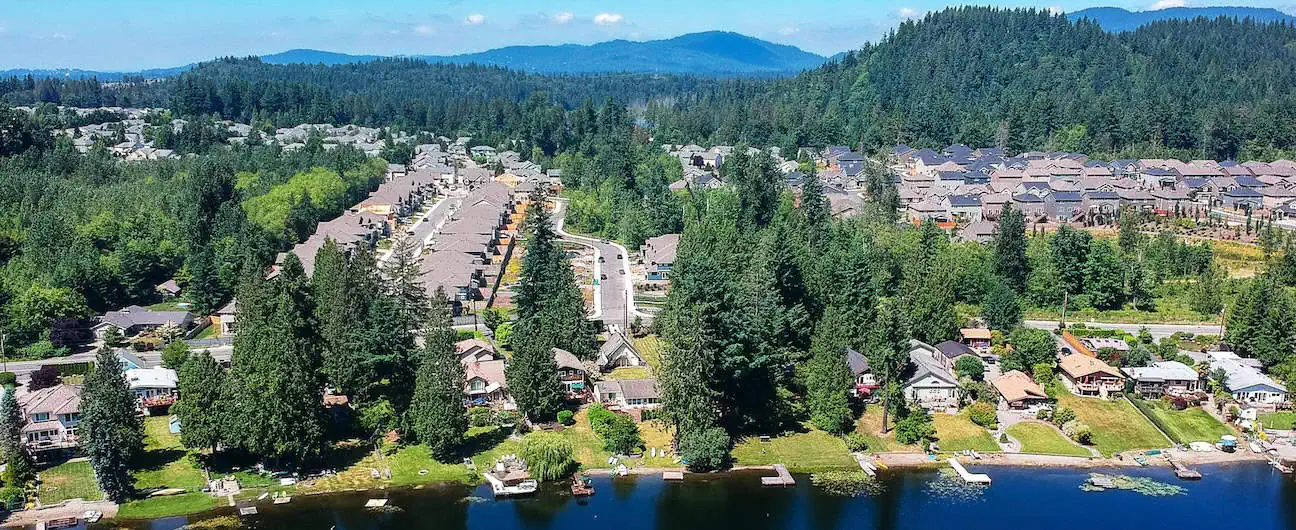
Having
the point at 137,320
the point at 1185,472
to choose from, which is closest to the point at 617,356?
the point at 1185,472

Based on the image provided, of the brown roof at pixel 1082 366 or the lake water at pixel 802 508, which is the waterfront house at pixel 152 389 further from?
the brown roof at pixel 1082 366

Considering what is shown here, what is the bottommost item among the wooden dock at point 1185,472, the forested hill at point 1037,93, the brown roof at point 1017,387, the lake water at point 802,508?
the lake water at point 802,508

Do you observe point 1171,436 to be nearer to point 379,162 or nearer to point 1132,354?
point 1132,354

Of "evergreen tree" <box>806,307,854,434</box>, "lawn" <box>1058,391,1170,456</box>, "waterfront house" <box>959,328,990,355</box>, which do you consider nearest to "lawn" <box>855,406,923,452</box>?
"evergreen tree" <box>806,307,854,434</box>

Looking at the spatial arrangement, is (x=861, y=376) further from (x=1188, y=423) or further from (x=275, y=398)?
(x=275, y=398)

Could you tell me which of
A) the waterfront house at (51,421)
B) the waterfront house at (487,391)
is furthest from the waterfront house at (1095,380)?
the waterfront house at (51,421)

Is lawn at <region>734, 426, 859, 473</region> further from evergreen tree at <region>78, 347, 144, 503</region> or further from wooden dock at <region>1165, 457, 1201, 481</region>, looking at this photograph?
evergreen tree at <region>78, 347, 144, 503</region>
